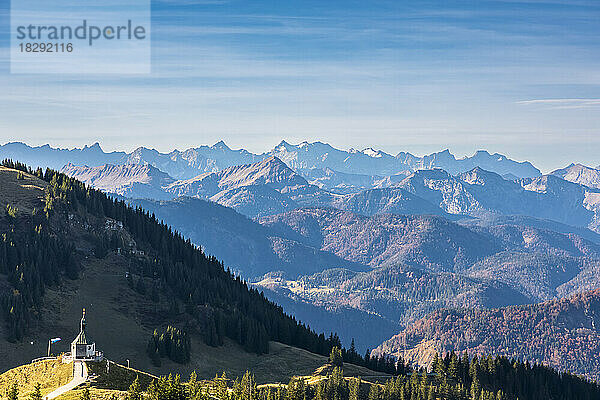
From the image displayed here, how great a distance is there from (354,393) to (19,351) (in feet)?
311

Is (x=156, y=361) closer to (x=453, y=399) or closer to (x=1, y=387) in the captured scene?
(x=1, y=387)

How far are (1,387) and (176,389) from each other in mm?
44269

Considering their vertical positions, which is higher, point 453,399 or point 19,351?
point 19,351

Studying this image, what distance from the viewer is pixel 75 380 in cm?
12631

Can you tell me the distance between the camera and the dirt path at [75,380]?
119m

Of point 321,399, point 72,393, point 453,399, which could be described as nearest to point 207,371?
point 321,399

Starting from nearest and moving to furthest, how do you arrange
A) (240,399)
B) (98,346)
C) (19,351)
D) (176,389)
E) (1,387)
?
(176,389) < (240,399) < (1,387) < (19,351) < (98,346)

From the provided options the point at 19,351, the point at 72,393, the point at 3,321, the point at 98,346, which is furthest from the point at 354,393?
the point at 3,321

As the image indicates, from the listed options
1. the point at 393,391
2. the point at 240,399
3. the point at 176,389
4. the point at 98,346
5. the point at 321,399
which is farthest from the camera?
the point at 98,346

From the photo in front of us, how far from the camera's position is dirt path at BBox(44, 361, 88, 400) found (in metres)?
119

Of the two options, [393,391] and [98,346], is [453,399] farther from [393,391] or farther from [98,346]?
[98,346]

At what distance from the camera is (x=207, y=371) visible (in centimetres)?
19688

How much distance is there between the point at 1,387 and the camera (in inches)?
5325

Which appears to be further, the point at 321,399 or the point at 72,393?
the point at 321,399
